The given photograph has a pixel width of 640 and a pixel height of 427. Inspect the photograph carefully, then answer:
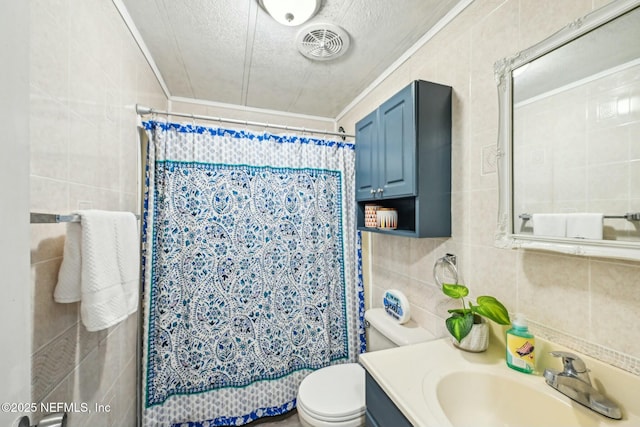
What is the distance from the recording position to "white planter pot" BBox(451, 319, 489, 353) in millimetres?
975

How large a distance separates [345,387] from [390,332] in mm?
382

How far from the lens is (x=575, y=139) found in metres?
0.78

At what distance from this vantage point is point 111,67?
115 cm

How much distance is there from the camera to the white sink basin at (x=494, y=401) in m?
0.74

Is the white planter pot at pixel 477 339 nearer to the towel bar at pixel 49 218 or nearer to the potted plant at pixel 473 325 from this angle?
the potted plant at pixel 473 325

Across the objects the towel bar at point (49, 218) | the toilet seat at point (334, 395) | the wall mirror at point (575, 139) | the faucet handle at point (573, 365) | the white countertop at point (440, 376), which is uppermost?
the wall mirror at point (575, 139)

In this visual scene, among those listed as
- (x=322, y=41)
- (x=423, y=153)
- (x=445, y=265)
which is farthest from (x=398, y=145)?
(x=322, y=41)

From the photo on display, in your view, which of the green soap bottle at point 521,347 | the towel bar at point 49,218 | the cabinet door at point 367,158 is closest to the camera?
the towel bar at point 49,218

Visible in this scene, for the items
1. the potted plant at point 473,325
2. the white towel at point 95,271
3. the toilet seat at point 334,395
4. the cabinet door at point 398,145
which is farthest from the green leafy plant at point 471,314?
the white towel at point 95,271

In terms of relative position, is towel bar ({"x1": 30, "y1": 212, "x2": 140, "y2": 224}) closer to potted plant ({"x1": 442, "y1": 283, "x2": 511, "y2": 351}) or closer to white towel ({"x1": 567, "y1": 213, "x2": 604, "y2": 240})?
potted plant ({"x1": 442, "y1": 283, "x2": 511, "y2": 351})

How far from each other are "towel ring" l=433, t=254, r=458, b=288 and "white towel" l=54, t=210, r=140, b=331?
53.2 inches

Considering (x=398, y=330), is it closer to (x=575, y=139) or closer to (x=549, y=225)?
(x=549, y=225)

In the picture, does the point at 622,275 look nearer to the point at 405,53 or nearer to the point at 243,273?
the point at 405,53

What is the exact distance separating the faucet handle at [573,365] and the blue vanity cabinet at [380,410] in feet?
1.59
